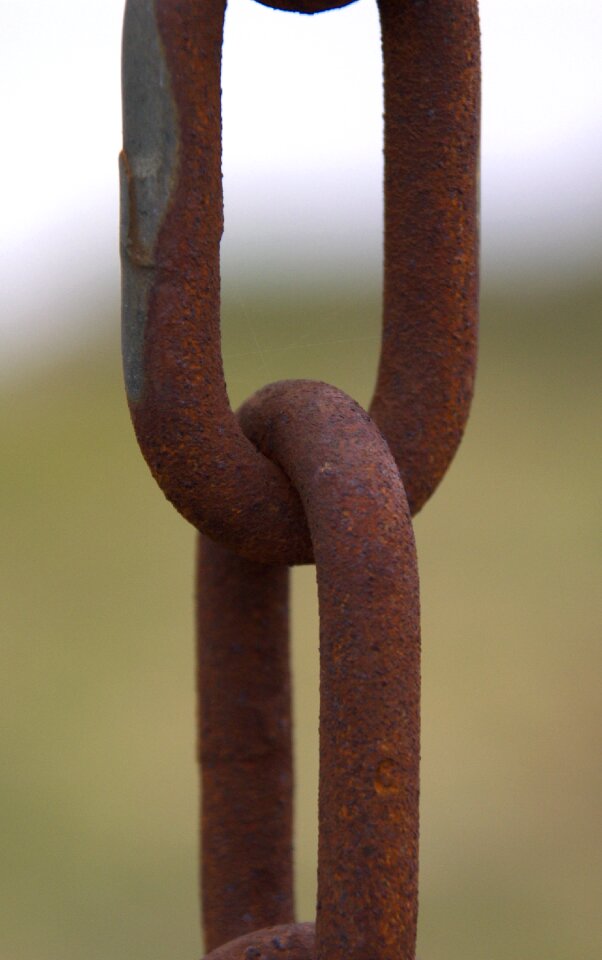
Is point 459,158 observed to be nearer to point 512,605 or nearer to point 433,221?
point 433,221

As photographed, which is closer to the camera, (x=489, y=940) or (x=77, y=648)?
(x=489, y=940)

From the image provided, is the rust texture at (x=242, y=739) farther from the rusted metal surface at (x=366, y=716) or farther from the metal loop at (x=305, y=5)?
the metal loop at (x=305, y=5)

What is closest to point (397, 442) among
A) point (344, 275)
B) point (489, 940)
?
point (489, 940)

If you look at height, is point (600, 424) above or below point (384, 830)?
above

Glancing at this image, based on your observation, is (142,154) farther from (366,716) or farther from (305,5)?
(366,716)

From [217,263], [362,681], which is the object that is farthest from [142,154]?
[362,681]

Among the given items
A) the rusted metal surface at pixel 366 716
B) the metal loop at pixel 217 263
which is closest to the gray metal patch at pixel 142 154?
the metal loop at pixel 217 263

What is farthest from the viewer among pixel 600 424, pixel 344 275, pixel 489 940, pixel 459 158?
pixel 344 275

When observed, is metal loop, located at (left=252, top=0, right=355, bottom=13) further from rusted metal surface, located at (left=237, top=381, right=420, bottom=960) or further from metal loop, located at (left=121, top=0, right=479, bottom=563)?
rusted metal surface, located at (left=237, top=381, right=420, bottom=960)

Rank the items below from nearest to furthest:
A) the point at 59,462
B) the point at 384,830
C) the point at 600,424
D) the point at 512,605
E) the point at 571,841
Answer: the point at 384,830 < the point at 571,841 < the point at 512,605 < the point at 600,424 < the point at 59,462
